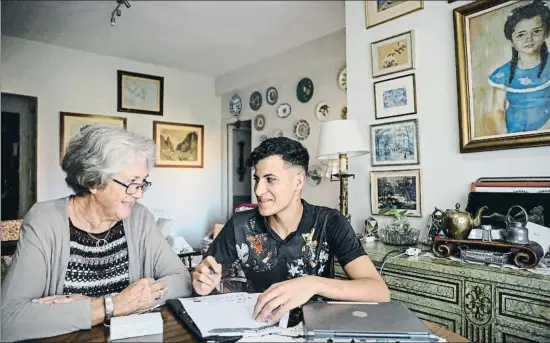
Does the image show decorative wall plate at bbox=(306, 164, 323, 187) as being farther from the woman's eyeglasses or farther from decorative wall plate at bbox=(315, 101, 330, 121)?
the woman's eyeglasses

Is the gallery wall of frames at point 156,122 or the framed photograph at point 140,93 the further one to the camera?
the framed photograph at point 140,93

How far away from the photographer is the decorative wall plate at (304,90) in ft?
14.9

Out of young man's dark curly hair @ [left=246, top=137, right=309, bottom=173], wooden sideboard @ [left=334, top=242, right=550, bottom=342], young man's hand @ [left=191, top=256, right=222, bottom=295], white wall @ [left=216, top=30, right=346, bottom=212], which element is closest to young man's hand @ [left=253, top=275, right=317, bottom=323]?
young man's hand @ [left=191, top=256, right=222, bottom=295]

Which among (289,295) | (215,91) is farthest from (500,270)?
(215,91)

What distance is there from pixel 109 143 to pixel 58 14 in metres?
3.15

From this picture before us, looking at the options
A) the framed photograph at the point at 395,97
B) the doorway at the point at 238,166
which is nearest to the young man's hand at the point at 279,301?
the framed photograph at the point at 395,97

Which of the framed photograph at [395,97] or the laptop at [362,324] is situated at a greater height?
the framed photograph at [395,97]

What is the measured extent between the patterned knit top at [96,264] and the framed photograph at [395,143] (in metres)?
1.86

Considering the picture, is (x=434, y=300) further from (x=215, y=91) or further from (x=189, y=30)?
(x=215, y=91)

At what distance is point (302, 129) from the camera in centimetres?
461

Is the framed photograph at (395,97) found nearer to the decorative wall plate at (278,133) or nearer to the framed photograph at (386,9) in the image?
the framed photograph at (386,9)

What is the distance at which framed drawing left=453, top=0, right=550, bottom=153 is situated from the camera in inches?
76.5

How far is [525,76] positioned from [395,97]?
0.78 meters

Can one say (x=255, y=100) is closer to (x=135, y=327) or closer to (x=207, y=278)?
(x=207, y=278)
